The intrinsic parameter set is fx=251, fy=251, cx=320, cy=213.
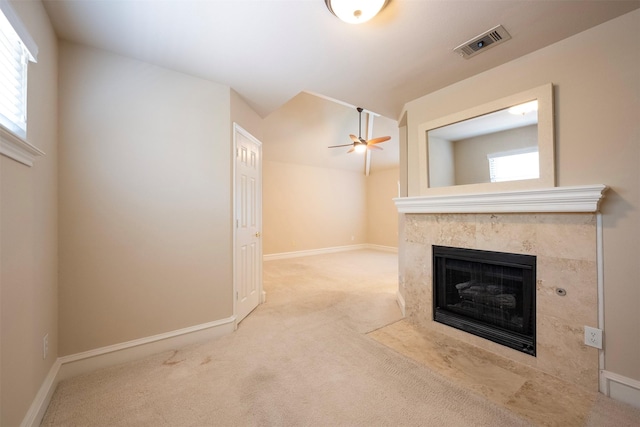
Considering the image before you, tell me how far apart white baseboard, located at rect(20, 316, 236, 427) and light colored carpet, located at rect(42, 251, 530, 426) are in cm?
7

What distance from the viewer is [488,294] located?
233 cm

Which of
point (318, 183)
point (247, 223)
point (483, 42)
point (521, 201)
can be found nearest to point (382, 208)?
point (318, 183)

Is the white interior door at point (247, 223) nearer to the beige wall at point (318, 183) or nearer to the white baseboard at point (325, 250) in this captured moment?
the beige wall at point (318, 183)

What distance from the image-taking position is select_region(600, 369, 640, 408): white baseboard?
157 centimetres

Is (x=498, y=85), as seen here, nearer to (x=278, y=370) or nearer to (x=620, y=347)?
(x=620, y=347)

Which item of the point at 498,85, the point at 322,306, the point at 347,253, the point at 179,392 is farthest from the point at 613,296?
the point at 347,253

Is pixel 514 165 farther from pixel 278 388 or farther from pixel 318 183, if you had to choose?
pixel 318 183

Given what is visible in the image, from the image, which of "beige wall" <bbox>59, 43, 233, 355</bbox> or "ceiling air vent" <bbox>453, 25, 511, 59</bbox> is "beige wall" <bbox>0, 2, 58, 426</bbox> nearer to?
"beige wall" <bbox>59, 43, 233, 355</bbox>

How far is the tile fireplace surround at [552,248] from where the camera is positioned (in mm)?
1715

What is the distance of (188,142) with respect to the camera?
2.35m

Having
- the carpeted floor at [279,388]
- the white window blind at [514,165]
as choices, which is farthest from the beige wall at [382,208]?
the white window blind at [514,165]

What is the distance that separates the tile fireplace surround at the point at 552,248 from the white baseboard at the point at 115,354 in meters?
2.36

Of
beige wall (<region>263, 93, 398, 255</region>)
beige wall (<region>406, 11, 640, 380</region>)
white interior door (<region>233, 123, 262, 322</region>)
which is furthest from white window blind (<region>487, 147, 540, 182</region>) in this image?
beige wall (<region>263, 93, 398, 255</region>)

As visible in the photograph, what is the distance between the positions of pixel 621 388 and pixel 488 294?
2.92 ft
